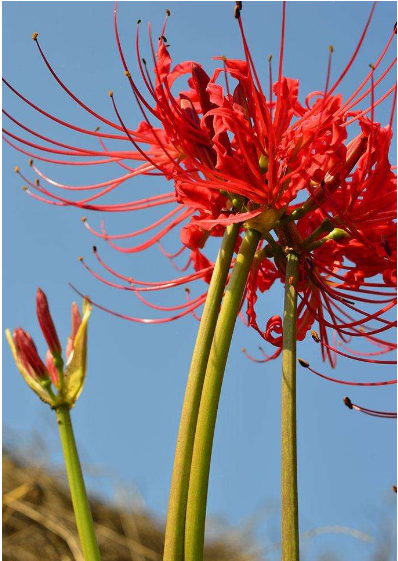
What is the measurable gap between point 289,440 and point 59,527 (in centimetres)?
126

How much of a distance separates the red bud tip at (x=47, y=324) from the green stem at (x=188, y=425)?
147 millimetres

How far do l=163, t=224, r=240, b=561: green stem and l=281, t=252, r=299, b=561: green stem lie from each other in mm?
77

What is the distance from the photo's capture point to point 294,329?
2.64 ft

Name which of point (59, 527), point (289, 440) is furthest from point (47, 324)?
point (59, 527)

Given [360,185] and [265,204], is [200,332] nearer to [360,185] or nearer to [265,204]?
[265,204]

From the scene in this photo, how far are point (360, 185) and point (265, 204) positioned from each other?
0.41ft

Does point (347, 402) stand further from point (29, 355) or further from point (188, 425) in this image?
point (29, 355)

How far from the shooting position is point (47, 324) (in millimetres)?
827

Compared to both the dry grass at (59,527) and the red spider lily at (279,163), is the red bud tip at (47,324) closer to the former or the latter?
the red spider lily at (279,163)

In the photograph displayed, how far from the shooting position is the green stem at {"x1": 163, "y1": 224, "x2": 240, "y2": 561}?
0.74 m

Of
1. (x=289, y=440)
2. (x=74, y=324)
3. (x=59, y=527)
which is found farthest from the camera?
(x=59, y=527)

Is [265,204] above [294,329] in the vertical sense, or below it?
→ above

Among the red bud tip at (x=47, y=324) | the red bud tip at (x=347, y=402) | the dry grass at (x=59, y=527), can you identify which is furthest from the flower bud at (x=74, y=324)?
the dry grass at (x=59, y=527)

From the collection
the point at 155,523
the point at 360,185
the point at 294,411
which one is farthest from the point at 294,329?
the point at 155,523
